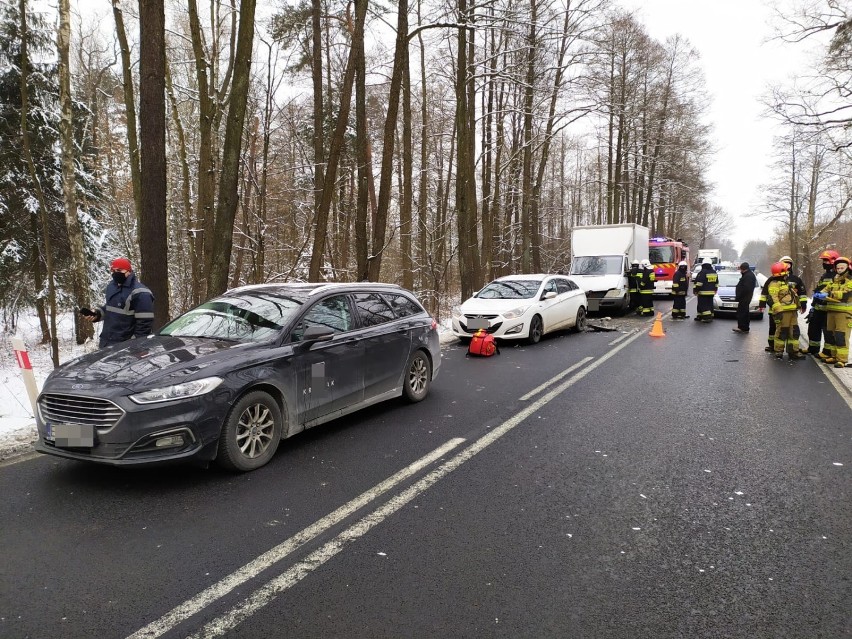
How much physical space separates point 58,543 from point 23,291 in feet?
50.8

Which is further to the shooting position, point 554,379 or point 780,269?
point 780,269

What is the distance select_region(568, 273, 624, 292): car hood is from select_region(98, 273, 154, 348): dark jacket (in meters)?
13.8

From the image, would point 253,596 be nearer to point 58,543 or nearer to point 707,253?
point 58,543

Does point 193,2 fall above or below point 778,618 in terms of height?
above

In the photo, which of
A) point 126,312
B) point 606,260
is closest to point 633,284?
point 606,260

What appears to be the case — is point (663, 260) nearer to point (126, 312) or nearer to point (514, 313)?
point (514, 313)

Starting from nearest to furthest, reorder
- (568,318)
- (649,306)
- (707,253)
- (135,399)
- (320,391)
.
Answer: (135,399) < (320,391) < (568,318) < (649,306) < (707,253)

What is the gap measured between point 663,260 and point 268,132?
1942 centimetres

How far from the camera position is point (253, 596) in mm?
2883

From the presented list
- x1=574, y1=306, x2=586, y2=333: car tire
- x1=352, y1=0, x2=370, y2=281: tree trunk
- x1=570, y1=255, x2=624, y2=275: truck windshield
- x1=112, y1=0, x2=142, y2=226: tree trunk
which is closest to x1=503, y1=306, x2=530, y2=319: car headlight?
x1=574, y1=306, x2=586, y2=333: car tire

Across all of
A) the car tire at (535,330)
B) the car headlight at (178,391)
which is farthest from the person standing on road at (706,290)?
the car headlight at (178,391)

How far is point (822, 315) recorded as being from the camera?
33.7ft

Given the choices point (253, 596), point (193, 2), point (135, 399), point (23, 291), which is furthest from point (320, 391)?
point (23, 291)

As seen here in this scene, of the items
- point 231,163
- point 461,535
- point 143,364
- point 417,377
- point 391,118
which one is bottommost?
point 461,535
